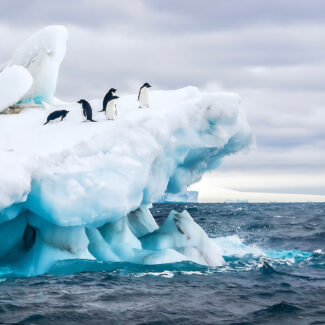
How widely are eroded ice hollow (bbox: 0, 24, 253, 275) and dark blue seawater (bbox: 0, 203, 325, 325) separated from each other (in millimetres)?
550

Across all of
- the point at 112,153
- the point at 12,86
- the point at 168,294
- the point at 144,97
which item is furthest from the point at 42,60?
the point at 168,294

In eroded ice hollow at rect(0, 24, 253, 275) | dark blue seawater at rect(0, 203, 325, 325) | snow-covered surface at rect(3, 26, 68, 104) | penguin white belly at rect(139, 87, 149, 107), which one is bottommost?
dark blue seawater at rect(0, 203, 325, 325)

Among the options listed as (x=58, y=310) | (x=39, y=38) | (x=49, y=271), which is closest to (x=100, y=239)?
(x=49, y=271)

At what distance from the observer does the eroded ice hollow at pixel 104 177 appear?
9.45 m

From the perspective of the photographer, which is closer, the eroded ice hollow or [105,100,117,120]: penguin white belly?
Answer: the eroded ice hollow

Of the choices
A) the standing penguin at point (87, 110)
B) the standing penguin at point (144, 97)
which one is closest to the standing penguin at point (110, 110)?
the standing penguin at point (87, 110)

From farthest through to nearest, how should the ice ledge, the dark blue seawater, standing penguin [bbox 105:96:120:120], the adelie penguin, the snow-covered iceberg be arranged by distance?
1. the snow-covered iceberg
2. the adelie penguin
3. standing penguin [bbox 105:96:120:120]
4. the ice ledge
5. the dark blue seawater

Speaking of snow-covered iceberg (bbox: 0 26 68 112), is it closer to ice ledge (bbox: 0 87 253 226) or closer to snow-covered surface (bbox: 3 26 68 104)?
snow-covered surface (bbox: 3 26 68 104)

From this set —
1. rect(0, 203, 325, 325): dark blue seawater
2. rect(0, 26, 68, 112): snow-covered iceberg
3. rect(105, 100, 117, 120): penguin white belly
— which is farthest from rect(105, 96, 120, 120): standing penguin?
rect(0, 203, 325, 325): dark blue seawater

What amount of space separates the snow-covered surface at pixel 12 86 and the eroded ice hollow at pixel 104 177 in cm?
39

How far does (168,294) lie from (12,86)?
20.2ft

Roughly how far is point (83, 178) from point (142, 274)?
1.94 meters

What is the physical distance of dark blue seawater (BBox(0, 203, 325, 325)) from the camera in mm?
6992

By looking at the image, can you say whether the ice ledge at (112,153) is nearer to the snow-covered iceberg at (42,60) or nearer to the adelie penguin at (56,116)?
the adelie penguin at (56,116)
